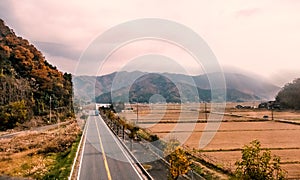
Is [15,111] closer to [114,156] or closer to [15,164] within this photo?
[15,164]

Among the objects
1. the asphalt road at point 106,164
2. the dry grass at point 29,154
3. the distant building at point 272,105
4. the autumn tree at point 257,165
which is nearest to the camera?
the autumn tree at point 257,165

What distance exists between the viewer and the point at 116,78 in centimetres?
2423

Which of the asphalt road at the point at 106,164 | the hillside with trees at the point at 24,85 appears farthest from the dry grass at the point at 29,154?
the hillside with trees at the point at 24,85

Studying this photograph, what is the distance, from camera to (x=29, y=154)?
→ 3362 cm

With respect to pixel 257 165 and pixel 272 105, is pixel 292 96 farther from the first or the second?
pixel 272 105

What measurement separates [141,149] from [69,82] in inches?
2478

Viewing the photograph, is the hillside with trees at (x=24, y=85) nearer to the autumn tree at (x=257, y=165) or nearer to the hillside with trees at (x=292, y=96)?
the hillside with trees at (x=292, y=96)

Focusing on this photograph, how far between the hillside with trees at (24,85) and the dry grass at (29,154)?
11.2m

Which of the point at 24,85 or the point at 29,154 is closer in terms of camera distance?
the point at 29,154

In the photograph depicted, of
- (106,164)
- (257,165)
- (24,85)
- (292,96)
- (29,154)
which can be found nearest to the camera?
(257,165)

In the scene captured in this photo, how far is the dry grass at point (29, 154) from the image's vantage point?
1018 inches

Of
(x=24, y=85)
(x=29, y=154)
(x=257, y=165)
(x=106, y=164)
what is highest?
(x=24, y=85)

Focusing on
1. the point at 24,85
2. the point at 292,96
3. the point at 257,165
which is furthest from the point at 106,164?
the point at 24,85

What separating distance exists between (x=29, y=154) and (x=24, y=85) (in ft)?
105
